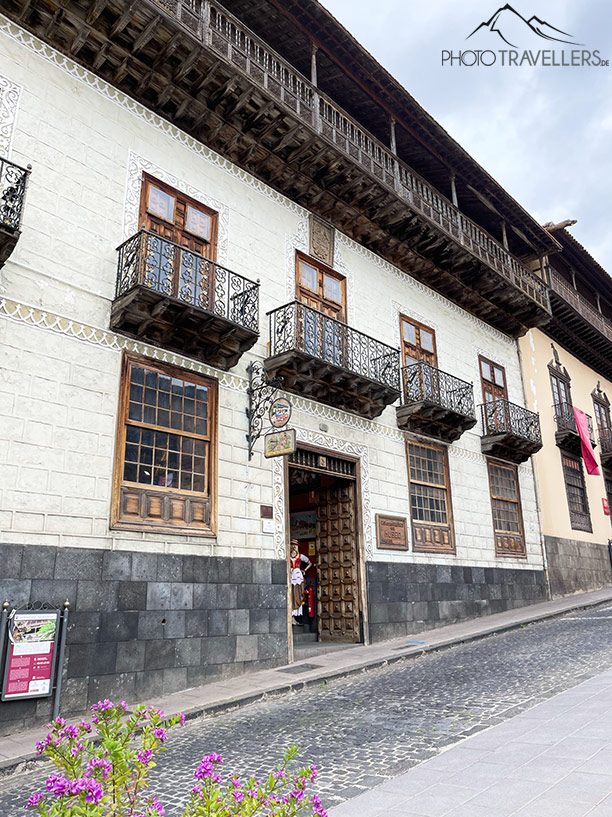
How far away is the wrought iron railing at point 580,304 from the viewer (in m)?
21.7

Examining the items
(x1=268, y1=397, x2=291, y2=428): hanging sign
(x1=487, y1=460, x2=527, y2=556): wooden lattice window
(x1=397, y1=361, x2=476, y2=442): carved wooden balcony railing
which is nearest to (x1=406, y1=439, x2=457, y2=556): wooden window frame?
(x1=397, y1=361, x2=476, y2=442): carved wooden balcony railing

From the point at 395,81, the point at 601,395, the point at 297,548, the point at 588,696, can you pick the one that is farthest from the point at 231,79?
the point at 601,395

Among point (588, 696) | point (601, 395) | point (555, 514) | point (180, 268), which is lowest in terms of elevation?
point (588, 696)

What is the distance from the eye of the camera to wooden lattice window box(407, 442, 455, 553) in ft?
47.1

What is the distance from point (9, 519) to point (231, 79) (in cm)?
782

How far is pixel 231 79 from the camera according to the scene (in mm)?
10914

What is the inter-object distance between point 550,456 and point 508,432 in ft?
Answer: 14.3

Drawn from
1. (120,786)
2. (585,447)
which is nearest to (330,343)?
(120,786)

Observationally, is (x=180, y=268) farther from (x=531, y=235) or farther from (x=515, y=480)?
(x=531, y=235)

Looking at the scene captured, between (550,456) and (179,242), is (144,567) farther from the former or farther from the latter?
(550,456)

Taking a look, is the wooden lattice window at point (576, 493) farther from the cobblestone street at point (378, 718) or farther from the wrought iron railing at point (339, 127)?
the cobblestone street at point (378, 718)

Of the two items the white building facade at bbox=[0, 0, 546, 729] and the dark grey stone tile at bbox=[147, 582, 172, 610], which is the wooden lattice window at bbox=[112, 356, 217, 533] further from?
the dark grey stone tile at bbox=[147, 582, 172, 610]

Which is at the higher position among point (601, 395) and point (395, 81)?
point (395, 81)

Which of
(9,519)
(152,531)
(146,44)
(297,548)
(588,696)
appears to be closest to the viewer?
(588,696)
